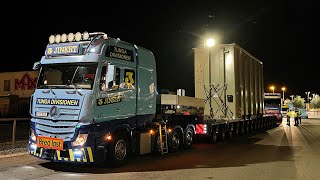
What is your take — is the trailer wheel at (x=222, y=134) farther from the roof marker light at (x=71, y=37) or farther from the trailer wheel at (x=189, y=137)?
the roof marker light at (x=71, y=37)

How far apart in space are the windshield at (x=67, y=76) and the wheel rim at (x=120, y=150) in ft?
5.90

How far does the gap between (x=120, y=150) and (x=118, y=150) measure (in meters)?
0.09

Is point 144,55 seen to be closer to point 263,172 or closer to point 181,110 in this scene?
point 181,110

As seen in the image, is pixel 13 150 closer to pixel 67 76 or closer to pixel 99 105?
pixel 67 76

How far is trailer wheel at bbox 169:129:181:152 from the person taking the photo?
11.7m

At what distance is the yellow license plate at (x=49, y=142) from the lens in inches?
313

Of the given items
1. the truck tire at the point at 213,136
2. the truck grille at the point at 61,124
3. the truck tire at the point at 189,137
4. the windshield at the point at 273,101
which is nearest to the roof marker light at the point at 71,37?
the truck grille at the point at 61,124

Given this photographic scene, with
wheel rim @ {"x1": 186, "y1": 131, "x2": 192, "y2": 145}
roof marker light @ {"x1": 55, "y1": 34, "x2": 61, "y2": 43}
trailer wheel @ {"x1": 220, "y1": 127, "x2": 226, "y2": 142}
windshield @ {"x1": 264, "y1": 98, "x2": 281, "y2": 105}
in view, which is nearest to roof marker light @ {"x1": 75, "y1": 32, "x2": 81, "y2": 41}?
roof marker light @ {"x1": 55, "y1": 34, "x2": 61, "y2": 43}

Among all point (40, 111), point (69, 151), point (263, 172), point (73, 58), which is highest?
point (73, 58)

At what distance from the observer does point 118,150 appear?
29.2 feet

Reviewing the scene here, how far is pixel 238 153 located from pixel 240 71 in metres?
6.97

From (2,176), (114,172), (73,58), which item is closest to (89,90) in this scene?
(73,58)

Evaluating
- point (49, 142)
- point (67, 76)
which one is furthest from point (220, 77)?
point (49, 142)

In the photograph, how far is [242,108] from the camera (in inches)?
714
